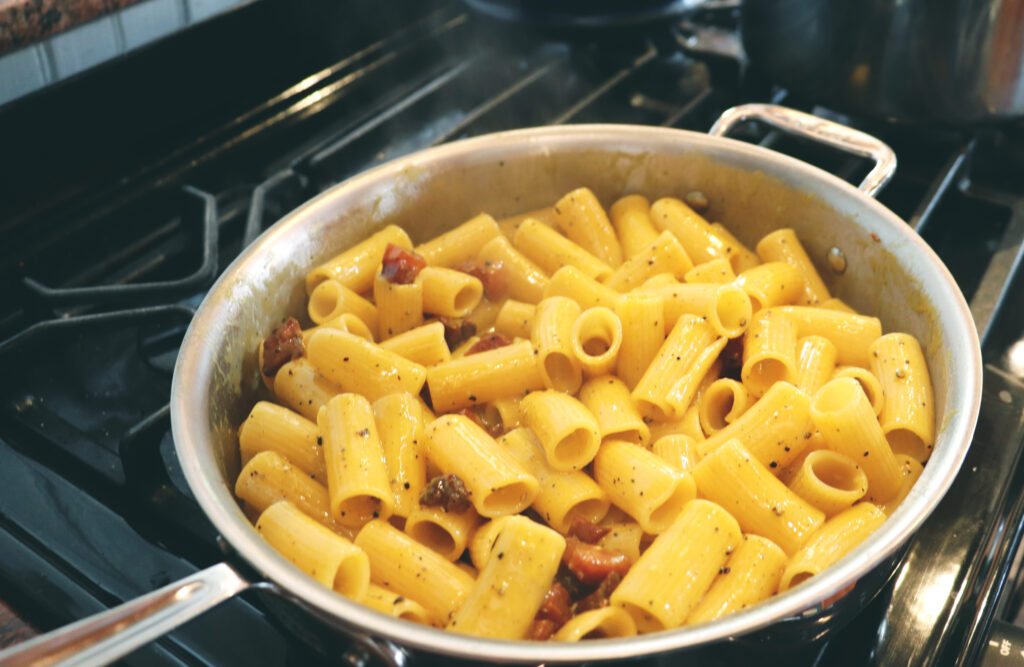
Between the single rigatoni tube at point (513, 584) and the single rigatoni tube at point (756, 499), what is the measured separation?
11.6 inches

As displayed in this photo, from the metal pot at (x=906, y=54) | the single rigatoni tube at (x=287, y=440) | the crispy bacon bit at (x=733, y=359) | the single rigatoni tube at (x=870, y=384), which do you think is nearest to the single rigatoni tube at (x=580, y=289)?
the crispy bacon bit at (x=733, y=359)

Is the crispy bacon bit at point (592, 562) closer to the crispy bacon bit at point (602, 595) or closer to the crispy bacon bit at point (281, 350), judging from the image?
the crispy bacon bit at point (602, 595)

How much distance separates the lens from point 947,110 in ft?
6.56

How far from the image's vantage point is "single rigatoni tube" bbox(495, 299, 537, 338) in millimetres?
1790

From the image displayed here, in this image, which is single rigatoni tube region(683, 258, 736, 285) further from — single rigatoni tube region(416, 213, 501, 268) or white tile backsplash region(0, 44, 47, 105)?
white tile backsplash region(0, 44, 47, 105)

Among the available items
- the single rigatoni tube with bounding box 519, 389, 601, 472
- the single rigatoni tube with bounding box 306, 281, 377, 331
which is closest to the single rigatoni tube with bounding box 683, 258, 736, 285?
the single rigatoni tube with bounding box 519, 389, 601, 472

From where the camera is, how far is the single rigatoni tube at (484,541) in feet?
4.45

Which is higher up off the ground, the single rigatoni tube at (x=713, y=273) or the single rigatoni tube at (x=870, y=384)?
the single rigatoni tube at (x=713, y=273)

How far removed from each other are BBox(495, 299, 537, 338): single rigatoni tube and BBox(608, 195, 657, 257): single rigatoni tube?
28 cm

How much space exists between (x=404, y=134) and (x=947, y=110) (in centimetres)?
135

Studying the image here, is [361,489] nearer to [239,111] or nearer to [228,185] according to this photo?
[228,185]

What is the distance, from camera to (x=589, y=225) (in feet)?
6.43

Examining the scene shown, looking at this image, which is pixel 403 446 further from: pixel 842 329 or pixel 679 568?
pixel 842 329

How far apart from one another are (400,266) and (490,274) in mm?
221
